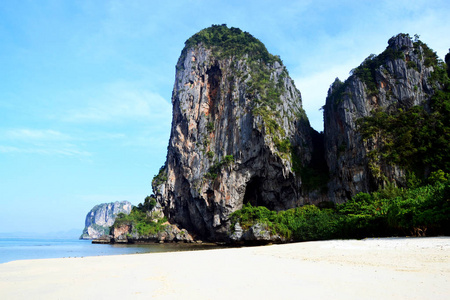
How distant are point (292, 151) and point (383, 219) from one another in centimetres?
2965

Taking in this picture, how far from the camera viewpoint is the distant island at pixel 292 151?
25.9m

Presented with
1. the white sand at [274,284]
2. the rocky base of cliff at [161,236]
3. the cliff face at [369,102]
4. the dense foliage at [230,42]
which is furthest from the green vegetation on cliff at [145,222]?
the white sand at [274,284]

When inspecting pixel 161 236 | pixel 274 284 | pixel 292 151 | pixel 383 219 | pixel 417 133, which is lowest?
pixel 161 236

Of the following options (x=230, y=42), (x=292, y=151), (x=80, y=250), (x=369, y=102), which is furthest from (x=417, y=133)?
(x=80, y=250)

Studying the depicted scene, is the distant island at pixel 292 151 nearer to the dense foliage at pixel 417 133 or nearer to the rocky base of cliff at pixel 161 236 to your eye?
the dense foliage at pixel 417 133

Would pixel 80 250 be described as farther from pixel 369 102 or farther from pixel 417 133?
pixel 369 102

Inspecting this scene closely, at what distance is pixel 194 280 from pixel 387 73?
148ft

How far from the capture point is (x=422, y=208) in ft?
53.8

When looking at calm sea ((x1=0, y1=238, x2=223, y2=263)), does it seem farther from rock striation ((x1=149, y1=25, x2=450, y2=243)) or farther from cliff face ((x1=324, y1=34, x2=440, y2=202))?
cliff face ((x1=324, y1=34, x2=440, y2=202))

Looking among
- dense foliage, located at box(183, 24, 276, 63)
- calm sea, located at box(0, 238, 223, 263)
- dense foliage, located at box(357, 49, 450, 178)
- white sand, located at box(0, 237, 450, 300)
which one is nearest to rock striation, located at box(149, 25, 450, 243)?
dense foliage, located at box(183, 24, 276, 63)

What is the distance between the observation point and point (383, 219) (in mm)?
18656

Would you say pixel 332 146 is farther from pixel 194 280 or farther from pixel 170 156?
pixel 194 280

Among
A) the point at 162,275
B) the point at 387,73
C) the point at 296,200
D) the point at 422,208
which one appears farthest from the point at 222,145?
the point at 162,275

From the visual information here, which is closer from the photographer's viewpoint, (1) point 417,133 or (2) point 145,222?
(1) point 417,133
